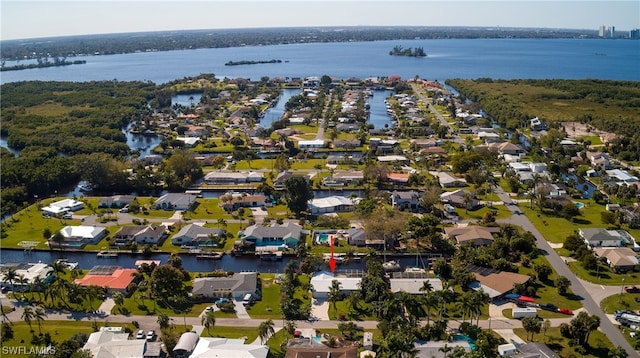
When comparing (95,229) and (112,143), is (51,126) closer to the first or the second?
(112,143)

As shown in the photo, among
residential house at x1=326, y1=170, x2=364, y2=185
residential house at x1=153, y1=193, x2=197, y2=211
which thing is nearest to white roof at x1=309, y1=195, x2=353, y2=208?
residential house at x1=326, y1=170, x2=364, y2=185

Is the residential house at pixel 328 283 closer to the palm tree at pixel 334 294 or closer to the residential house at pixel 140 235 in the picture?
the palm tree at pixel 334 294

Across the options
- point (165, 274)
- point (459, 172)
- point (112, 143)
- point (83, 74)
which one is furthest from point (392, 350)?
point (83, 74)

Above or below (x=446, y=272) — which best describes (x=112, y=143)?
above

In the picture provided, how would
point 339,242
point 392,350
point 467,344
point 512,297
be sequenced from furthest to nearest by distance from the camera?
point 339,242
point 512,297
point 467,344
point 392,350

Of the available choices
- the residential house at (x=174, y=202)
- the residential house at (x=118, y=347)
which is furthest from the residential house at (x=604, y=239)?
the residential house at (x=174, y=202)

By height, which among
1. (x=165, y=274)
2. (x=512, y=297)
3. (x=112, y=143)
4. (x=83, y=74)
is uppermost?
(x=83, y=74)

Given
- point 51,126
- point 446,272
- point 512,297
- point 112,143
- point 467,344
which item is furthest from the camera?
point 51,126
